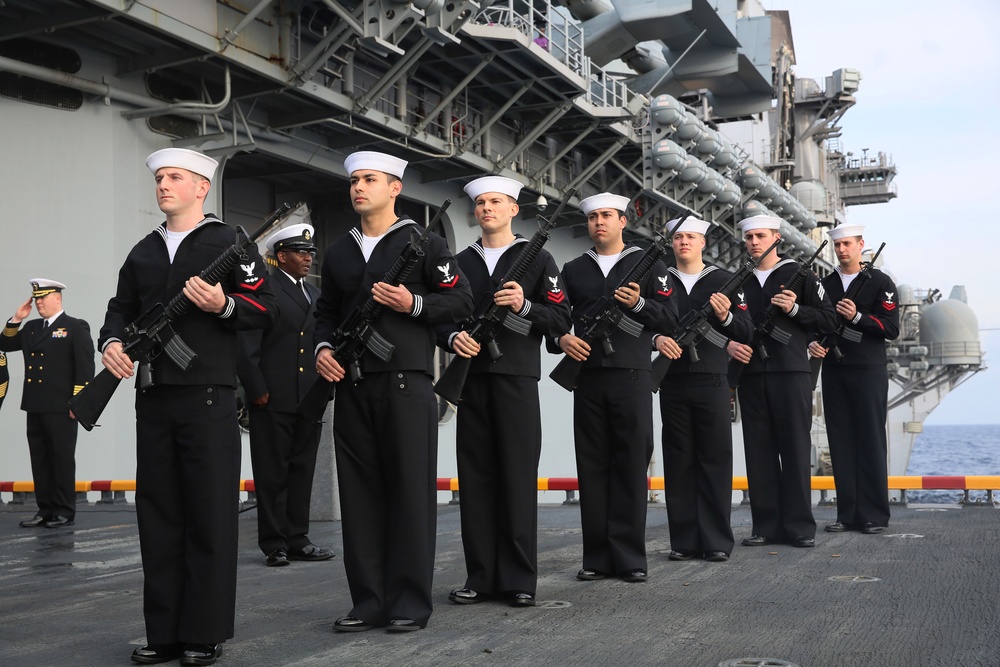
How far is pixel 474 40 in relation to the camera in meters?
15.0

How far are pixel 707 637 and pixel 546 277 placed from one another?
210cm

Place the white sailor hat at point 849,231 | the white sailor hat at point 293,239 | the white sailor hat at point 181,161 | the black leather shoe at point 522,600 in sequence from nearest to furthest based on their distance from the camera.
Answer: the white sailor hat at point 181,161 → the black leather shoe at point 522,600 → the white sailor hat at point 293,239 → the white sailor hat at point 849,231

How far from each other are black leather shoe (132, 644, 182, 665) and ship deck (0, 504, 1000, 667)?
9cm

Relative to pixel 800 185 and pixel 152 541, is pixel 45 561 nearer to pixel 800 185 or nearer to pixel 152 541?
pixel 152 541

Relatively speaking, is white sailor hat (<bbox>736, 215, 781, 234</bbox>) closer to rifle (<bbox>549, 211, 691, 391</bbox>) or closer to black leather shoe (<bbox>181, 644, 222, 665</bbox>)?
rifle (<bbox>549, 211, 691, 391</bbox>)

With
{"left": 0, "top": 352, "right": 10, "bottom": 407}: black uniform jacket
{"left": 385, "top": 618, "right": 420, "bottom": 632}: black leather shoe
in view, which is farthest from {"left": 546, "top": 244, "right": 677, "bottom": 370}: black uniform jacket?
{"left": 0, "top": 352, "right": 10, "bottom": 407}: black uniform jacket

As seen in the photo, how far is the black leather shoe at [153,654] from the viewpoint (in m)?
3.88

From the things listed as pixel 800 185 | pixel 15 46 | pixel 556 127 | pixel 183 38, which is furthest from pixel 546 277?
pixel 800 185

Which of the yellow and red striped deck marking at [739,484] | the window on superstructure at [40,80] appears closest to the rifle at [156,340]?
the yellow and red striped deck marking at [739,484]

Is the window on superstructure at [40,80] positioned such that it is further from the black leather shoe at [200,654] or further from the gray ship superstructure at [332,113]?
the black leather shoe at [200,654]

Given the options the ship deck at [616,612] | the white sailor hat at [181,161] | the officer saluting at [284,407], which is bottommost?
the ship deck at [616,612]

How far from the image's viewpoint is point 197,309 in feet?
13.4

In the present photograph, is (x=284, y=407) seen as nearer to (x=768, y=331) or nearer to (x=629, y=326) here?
(x=629, y=326)

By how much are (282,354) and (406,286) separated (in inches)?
110
